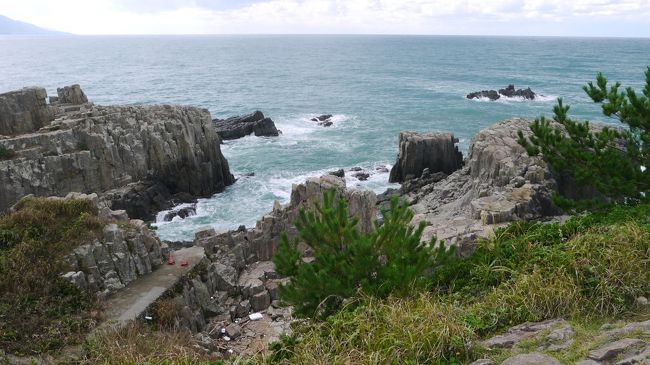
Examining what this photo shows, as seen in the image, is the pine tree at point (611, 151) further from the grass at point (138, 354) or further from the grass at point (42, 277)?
the grass at point (42, 277)

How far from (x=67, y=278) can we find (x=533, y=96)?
87.1m

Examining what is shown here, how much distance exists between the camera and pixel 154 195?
40.5 meters

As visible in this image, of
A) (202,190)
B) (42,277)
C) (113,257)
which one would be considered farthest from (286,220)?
(202,190)

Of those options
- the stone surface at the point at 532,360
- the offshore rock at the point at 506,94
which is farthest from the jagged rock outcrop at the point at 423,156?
the offshore rock at the point at 506,94

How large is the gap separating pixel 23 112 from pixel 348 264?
40256 millimetres

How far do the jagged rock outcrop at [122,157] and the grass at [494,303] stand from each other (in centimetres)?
3182

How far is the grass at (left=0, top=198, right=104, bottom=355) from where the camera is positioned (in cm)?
1507

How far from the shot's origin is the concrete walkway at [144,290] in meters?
18.3

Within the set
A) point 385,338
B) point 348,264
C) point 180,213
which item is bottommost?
point 180,213

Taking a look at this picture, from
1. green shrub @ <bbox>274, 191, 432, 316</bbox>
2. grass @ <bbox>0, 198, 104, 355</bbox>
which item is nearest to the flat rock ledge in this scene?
green shrub @ <bbox>274, 191, 432, 316</bbox>

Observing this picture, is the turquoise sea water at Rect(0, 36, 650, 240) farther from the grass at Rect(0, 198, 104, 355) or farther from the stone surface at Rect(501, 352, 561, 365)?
the stone surface at Rect(501, 352, 561, 365)

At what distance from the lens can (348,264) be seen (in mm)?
11758

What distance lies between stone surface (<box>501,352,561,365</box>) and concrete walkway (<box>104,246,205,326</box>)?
13.8 meters

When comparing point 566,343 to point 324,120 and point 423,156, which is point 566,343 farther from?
point 324,120
